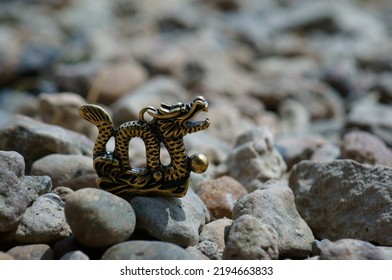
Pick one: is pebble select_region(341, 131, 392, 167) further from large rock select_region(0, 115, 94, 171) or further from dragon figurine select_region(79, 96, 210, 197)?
large rock select_region(0, 115, 94, 171)

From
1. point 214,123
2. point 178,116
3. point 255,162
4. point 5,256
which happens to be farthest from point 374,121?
point 5,256

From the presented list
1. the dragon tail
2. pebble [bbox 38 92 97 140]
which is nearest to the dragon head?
the dragon tail

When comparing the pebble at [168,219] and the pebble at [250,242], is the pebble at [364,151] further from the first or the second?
the pebble at [250,242]

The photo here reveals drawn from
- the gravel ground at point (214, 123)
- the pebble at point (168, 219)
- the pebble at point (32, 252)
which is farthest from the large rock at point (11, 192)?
the pebble at point (168, 219)

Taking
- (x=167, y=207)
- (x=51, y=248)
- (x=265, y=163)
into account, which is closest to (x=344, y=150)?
(x=265, y=163)

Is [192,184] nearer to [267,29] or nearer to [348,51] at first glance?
[348,51]
